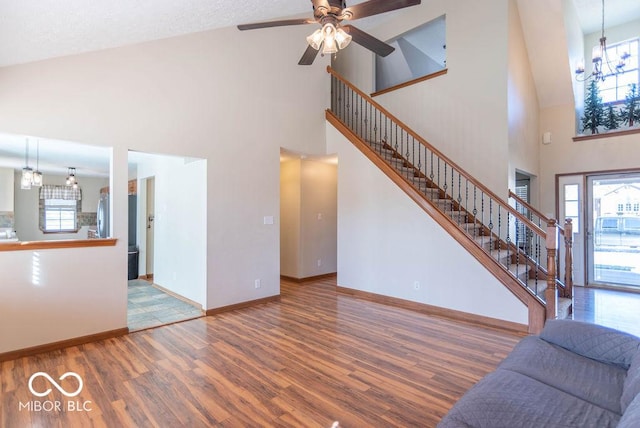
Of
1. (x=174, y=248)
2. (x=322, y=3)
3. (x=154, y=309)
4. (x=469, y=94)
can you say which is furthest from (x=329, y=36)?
(x=154, y=309)

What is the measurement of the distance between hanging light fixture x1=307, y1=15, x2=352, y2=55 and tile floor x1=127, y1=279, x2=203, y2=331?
3468 mm

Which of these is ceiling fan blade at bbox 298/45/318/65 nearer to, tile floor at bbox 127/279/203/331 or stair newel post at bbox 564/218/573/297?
tile floor at bbox 127/279/203/331

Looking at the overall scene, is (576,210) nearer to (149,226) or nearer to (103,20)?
(103,20)

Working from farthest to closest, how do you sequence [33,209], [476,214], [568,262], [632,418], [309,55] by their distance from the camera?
1. [33,209]
2. [476,214]
3. [568,262]
4. [309,55]
5. [632,418]

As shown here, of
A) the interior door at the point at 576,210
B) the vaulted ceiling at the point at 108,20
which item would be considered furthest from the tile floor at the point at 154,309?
the interior door at the point at 576,210

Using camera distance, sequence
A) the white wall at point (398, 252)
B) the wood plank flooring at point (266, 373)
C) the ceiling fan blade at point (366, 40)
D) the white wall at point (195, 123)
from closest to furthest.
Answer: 1. the wood plank flooring at point (266, 373)
2. the ceiling fan blade at point (366, 40)
3. the white wall at point (195, 123)
4. the white wall at point (398, 252)

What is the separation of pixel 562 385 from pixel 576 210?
218 inches

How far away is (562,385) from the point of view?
5.49ft

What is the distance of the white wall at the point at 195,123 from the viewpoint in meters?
2.99

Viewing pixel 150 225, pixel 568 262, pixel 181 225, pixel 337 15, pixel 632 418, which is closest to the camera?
pixel 632 418

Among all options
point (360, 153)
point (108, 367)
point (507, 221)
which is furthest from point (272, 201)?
point (507, 221)

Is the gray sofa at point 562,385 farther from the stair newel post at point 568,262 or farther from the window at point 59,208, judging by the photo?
the window at point 59,208

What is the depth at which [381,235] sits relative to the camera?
4797 millimetres

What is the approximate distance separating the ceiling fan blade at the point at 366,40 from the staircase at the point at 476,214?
184cm
